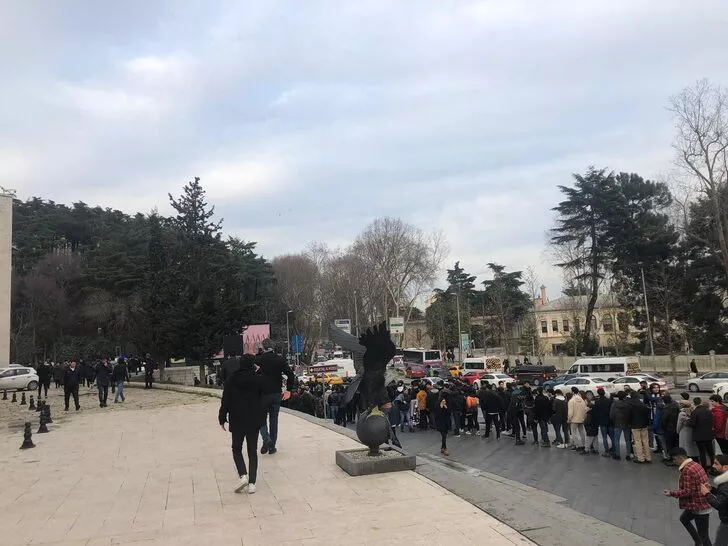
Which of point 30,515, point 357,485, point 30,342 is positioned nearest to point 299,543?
point 357,485

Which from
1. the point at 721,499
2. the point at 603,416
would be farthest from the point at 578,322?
the point at 721,499

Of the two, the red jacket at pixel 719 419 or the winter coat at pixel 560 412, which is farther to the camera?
the winter coat at pixel 560 412

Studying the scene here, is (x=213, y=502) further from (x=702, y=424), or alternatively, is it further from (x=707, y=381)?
(x=707, y=381)

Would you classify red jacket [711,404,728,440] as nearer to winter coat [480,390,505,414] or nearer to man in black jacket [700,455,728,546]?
winter coat [480,390,505,414]

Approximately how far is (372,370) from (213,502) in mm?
3337

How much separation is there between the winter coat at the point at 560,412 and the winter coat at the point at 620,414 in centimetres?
178

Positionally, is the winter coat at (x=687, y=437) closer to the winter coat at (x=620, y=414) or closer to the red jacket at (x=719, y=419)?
the red jacket at (x=719, y=419)

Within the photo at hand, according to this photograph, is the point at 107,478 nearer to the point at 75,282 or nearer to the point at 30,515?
the point at 30,515

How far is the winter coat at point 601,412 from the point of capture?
1325cm

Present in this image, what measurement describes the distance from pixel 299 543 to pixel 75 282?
58.3 metres

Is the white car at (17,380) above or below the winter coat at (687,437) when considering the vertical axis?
above

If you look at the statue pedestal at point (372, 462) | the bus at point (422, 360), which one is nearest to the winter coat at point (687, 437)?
the statue pedestal at point (372, 462)

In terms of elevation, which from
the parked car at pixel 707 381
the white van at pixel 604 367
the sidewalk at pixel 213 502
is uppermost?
the sidewalk at pixel 213 502

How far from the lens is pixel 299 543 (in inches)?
213
